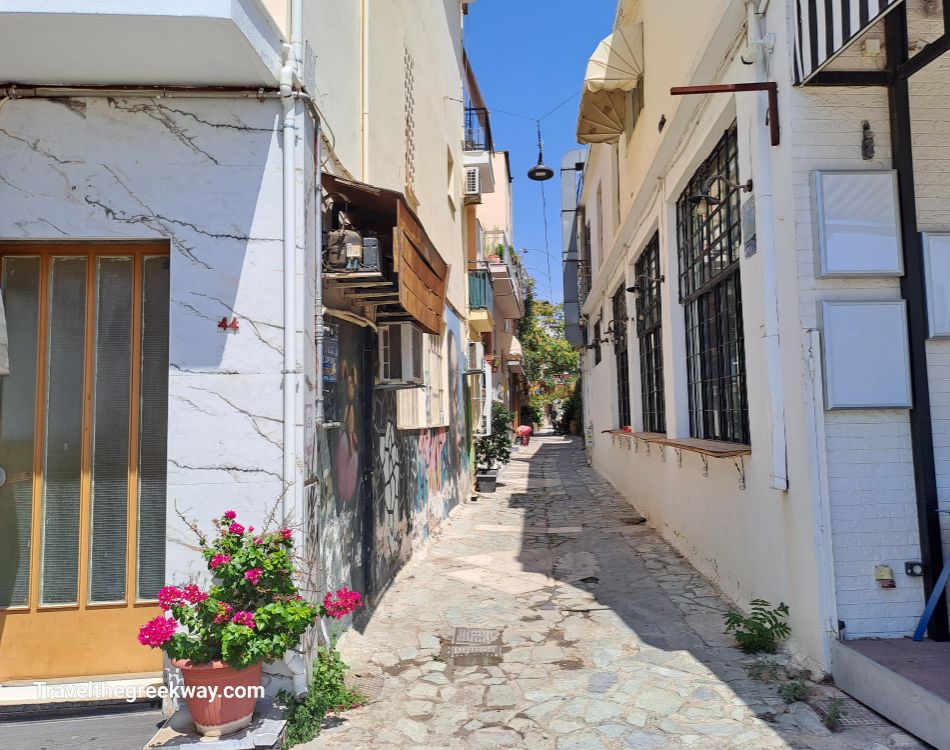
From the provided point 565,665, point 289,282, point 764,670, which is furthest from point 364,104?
point 764,670

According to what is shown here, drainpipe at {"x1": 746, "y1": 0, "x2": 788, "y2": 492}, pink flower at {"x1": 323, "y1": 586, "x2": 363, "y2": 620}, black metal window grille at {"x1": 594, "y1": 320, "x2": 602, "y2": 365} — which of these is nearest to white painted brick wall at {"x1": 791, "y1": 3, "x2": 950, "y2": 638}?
drainpipe at {"x1": 746, "y1": 0, "x2": 788, "y2": 492}

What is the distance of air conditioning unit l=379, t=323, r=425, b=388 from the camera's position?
566cm

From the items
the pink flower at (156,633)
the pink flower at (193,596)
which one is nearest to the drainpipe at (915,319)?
the pink flower at (193,596)

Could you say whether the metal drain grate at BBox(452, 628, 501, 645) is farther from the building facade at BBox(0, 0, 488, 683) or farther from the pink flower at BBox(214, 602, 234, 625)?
the pink flower at BBox(214, 602, 234, 625)

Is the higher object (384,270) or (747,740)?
(384,270)

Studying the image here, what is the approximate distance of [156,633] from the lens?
302cm

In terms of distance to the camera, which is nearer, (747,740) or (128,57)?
(747,740)

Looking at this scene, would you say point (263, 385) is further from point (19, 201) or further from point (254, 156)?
point (19, 201)

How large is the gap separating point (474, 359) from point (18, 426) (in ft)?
32.8

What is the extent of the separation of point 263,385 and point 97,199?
141 cm

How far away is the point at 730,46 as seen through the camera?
5.03 m

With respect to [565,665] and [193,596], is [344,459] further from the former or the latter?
[565,665]

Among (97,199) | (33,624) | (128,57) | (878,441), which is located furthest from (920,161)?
(33,624)

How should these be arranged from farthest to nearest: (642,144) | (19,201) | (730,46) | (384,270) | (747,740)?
1. (642,144)
2. (730,46)
3. (384,270)
4. (19,201)
5. (747,740)
